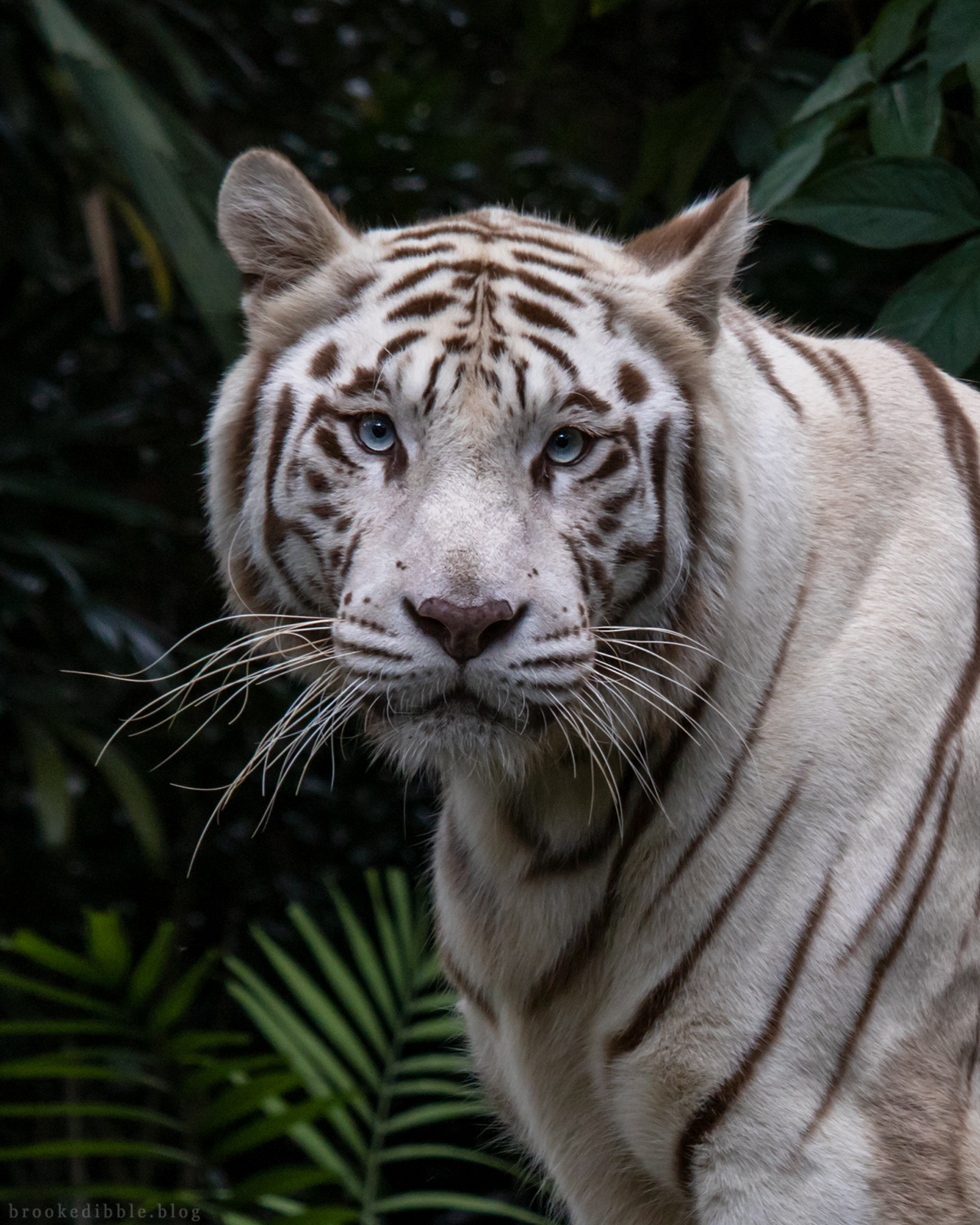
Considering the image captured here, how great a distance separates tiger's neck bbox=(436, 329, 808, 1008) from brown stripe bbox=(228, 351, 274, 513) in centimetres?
43

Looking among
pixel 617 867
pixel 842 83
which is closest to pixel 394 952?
pixel 617 867

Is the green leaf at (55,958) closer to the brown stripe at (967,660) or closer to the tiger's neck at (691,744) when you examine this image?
the tiger's neck at (691,744)

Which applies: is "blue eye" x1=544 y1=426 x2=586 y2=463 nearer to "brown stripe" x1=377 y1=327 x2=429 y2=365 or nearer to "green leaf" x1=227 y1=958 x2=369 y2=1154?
"brown stripe" x1=377 y1=327 x2=429 y2=365

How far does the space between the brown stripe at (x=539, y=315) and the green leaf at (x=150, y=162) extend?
1.01m

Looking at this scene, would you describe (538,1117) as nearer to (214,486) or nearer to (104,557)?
(214,486)

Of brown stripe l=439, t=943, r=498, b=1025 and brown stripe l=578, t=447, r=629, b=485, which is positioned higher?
brown stripe l=578, t=447, r=629, b=485

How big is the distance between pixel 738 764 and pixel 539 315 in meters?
0.51

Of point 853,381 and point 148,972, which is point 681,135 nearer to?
point 853,381

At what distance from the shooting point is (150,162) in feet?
8.13

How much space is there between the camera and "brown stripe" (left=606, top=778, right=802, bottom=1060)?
4.43 feet

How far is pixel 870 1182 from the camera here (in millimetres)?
1281

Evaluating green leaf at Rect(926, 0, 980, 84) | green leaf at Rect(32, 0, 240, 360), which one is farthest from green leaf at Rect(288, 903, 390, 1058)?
green leaf at Rect(926, 0, 980, 84)

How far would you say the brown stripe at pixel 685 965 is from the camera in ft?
4.43

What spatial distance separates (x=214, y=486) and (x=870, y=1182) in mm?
1008
